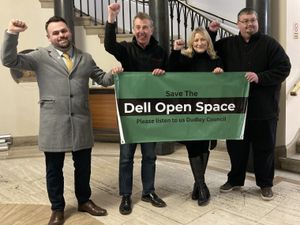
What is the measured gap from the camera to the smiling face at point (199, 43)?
266cm

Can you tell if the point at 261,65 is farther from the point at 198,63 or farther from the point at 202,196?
the point at 202,196

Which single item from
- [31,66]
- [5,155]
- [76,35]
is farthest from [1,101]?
[31,66]

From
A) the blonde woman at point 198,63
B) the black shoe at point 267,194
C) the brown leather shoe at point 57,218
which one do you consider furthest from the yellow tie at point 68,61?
the black shoe at point 267,194

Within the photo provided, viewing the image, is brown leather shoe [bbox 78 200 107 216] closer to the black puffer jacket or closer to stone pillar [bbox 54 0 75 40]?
the black puffer jacket

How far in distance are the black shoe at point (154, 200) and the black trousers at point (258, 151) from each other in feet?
2.32

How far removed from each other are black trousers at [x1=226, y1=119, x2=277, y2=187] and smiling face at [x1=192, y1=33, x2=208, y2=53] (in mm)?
753

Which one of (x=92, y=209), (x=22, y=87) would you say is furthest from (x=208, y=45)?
(x=22, y=87)

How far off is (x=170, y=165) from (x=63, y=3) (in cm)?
257

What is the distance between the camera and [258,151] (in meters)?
2.97

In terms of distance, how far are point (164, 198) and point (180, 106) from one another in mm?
863

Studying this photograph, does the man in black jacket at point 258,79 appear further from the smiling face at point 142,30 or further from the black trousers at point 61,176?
the black trousers at point 61,176

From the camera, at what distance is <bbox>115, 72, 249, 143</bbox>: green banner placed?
265cm

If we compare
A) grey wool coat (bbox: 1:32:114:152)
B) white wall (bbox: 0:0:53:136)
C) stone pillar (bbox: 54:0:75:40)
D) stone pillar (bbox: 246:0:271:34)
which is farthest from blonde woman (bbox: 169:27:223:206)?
white wall (bbox: 0:0:53:136)

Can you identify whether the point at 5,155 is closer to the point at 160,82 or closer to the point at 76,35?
the point at 76,35
